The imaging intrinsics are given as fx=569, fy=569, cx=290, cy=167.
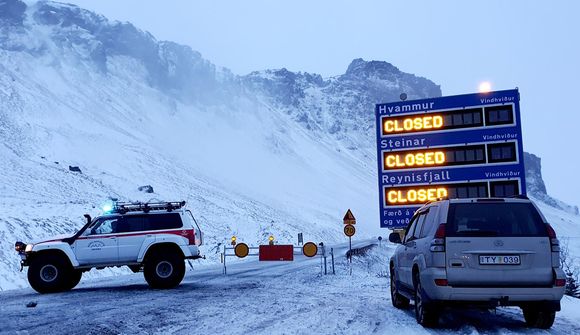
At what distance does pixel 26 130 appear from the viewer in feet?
220

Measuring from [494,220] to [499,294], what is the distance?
Answer: 3.45 ft

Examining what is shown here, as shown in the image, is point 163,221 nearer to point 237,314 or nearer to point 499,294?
point 237,314

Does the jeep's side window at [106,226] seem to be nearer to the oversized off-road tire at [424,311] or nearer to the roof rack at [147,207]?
the roof rack at [147,207]

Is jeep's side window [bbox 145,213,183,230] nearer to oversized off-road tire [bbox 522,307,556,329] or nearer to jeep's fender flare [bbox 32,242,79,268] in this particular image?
jeep's fender flare [bbox 32,242,79,268]

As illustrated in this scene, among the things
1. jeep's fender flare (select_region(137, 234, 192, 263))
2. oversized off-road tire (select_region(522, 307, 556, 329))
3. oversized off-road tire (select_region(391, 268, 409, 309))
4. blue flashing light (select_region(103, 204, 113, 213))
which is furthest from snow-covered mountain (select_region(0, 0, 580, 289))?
oversized off-road tire (select_region(522, 307, 556, 329))

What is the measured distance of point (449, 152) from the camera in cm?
2050

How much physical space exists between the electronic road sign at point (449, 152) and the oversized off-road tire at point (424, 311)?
11.8 meters

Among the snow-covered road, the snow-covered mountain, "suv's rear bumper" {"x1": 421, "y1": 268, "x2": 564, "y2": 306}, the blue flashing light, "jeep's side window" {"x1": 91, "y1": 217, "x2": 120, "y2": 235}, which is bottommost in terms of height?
the snow-covered road

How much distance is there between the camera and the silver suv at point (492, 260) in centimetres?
781

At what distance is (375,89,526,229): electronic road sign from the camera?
64.8ft

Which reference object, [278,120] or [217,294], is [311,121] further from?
[217,294]

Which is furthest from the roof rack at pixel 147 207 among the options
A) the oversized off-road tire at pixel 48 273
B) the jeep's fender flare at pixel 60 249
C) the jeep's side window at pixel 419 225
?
the jeep's side window at pixel 419 225

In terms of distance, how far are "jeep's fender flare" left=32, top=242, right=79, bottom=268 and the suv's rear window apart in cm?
1061

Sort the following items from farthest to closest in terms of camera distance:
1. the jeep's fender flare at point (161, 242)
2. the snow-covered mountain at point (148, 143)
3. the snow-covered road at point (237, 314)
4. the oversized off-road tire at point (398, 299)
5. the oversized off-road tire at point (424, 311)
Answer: the snow-covered mountain at point (148, 143) < the jeep's fender flare at point (161, 242) < the oversized off-road tire at point (398, 299) < the snow-covered road at point (237, 314) < the oversized off-road tire at point (424, 311)
